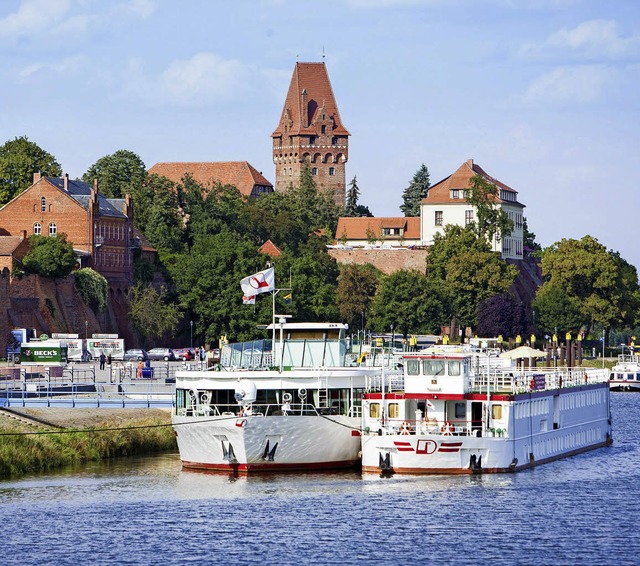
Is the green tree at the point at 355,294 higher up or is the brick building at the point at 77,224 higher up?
the brick building at the point at 77,224

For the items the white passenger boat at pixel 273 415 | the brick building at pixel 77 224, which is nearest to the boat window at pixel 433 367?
the white passenger boat at pixel 273 415

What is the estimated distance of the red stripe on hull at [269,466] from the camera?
60875 mm

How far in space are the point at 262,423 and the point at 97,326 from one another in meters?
86.5

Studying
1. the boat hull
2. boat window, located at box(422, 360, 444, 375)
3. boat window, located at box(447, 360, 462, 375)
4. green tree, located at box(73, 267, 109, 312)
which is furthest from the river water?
green tree, located at box(73, 267, 109, 312)

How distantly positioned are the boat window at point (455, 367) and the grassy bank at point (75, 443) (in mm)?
14756

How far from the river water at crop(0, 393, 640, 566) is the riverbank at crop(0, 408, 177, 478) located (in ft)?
5.42

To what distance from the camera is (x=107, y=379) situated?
9469cm

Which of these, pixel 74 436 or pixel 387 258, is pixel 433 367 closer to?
pixel 74 436

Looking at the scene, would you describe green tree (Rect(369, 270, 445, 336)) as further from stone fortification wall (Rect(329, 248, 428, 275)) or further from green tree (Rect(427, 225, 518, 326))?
stone fortification wall (Rect(329, 248, 428, 275))

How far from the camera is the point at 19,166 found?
15712cm

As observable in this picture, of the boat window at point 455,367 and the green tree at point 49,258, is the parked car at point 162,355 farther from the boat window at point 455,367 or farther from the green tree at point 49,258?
the boat window at point 455,367

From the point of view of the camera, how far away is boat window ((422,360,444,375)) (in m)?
61.0

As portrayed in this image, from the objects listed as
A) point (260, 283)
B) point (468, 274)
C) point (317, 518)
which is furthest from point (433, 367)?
point (468, 274)

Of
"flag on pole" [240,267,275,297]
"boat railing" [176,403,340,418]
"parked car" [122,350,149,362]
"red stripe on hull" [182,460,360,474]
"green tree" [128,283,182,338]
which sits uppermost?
"green tree" [128,283,182,338]
